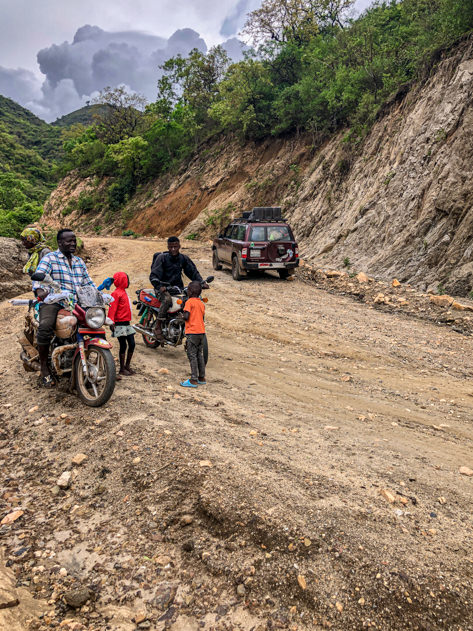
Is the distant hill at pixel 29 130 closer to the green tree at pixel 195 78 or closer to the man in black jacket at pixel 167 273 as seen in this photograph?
the green tree at pixel 195 78

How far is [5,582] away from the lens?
240cm

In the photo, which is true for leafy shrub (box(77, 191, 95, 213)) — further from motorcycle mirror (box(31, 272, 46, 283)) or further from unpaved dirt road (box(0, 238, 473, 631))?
motorcycle mirror (box(31, 272, 46, 283))

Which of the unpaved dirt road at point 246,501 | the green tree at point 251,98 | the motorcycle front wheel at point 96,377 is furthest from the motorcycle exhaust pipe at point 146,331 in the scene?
the green tree at point 251,98

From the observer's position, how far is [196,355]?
19.2ft

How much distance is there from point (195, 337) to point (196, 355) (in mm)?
251

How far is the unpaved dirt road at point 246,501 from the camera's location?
2.38 meters

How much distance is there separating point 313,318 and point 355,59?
703 inches

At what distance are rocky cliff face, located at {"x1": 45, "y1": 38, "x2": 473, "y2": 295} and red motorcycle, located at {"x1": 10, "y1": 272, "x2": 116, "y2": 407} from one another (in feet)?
30.0

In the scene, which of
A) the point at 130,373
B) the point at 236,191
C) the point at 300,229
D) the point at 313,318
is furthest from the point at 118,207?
the point at 130,373

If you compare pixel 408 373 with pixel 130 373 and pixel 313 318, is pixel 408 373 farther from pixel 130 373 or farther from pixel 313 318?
pixel 130 373

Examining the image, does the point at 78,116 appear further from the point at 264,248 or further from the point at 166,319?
the point at 166,319

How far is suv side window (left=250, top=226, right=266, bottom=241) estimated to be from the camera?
543 inches

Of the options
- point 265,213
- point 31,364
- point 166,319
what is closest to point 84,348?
point 31,364

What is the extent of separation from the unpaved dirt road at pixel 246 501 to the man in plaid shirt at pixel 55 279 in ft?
1.77
